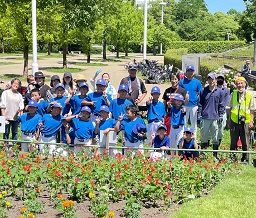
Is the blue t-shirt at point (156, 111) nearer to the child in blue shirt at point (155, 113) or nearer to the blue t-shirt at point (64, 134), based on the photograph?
the child in blue shirt at point (155, 113)

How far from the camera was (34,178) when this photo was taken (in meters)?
6.47

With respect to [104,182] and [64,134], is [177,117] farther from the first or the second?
[104,182]

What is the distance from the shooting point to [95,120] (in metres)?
8.59

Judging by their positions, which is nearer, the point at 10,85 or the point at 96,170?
the point at 96,170

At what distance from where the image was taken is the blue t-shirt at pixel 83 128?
8.16 meters

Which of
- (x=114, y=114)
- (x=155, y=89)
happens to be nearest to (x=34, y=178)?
(x=114, y=114)

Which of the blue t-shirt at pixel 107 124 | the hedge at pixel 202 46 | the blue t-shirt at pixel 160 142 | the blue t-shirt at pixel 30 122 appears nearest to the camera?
the blue t-shirt at pixel 160 142

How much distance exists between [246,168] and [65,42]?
26.8 m

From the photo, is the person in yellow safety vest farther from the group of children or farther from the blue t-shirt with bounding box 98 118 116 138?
the blue t-shirt with bounding box 98 118 116 138

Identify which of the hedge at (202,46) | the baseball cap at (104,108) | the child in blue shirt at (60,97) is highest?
the hedge at (202,46)

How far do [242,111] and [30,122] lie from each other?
3.91 meters

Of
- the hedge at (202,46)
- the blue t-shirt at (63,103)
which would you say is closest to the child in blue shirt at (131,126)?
the blue t-shirt at (63,103)

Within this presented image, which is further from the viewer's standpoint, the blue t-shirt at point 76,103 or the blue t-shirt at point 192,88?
the blue t-shirt at point 192,88

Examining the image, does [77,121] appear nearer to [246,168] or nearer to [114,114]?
[114,114]
